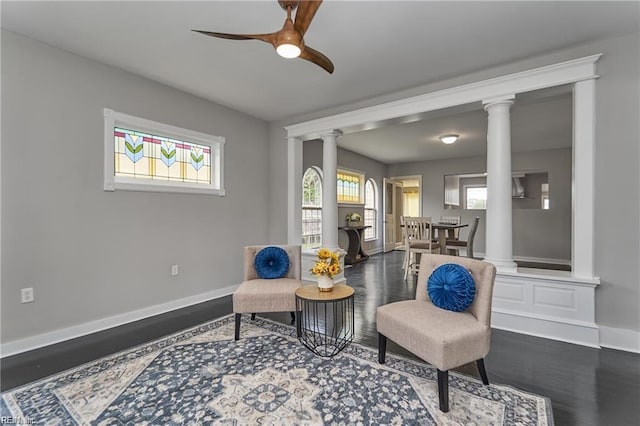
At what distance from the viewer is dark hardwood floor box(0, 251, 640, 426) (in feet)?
5.93

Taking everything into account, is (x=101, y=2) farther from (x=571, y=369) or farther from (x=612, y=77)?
(x=571, y=369)

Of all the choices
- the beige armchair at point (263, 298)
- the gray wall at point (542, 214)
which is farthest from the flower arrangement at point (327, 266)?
the gray wall at point (542, 214)

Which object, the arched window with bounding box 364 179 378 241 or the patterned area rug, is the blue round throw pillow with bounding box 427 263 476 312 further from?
the arched window with bounding box 364 179 378 241

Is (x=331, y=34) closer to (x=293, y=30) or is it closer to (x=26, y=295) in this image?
(x=293, y=30)

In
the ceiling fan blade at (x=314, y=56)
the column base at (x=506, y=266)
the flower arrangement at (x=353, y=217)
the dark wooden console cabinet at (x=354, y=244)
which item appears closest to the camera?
the ceiling fan blade at (x=314, y=56)

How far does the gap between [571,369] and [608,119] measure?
2.17 meters

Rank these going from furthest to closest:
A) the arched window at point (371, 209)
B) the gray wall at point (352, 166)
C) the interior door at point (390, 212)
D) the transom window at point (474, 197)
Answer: the interior door at point (390, 212) < the arched window at point (371, 209) < the transom window at point (474, 197) < the gray wall at point (352, 166)

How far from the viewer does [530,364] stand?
2311 millimetres

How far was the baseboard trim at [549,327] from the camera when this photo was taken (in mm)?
2631

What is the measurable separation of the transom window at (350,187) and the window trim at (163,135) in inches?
133

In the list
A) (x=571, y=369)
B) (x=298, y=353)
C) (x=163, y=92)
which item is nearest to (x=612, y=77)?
(x=571, y=369)

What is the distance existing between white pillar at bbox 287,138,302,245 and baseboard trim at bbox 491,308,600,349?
9.30ft

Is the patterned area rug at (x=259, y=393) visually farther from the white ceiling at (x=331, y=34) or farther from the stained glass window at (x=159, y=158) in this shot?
the white ceiling at (x=331, y=34)

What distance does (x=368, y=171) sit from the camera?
318 inches
